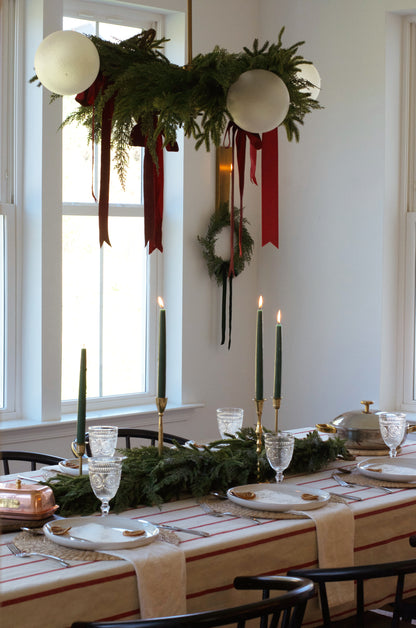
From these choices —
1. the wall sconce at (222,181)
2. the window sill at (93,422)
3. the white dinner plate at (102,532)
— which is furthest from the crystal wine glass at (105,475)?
the wall sconce at (222,181)

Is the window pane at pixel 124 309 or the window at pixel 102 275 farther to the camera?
the window pane at pixel 124 309

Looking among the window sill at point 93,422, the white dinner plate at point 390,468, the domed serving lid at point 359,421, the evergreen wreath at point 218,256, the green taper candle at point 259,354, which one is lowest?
the window sill at point 93,422

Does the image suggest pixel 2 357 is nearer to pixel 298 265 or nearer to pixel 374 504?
pixel 298 265

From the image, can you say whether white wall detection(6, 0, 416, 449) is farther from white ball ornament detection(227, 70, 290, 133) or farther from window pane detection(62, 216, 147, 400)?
white ball ornament detection(227, 70, 290, 133)

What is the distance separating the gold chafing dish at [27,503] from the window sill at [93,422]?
148cm

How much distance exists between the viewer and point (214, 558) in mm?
1776

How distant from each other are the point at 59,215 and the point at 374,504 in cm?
219

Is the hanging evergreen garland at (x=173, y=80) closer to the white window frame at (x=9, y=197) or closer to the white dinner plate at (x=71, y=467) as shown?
the white dinner plate at (x=71, y=467)

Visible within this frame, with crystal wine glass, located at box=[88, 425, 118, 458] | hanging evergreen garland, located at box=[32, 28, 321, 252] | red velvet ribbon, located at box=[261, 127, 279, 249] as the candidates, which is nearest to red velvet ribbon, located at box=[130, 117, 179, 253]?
hanging evergreen garland, located at box=[32, 28, 321, 252]

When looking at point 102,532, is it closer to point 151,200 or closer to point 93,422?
point 151,200

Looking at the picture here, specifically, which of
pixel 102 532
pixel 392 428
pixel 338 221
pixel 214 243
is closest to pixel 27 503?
pixel 102 532

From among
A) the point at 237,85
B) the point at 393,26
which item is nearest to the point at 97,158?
the point at 393,26

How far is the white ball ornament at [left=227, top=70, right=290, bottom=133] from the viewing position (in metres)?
2.04

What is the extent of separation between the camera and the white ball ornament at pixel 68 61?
79.7 inches
